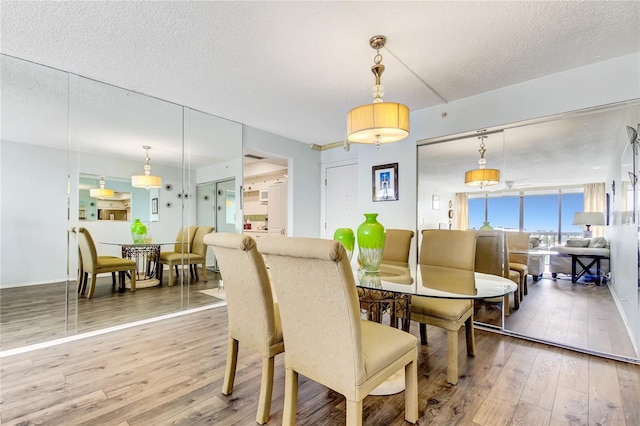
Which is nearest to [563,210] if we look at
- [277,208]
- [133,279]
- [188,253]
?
[188,253]

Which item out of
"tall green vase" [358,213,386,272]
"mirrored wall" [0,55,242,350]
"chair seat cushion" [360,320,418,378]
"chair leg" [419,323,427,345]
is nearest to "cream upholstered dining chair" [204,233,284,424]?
"chair seat cushion" [360,320,418,378]

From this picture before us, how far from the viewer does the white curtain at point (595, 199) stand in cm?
245

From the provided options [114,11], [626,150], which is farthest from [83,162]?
[626,150]

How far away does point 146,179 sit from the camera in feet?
11.1

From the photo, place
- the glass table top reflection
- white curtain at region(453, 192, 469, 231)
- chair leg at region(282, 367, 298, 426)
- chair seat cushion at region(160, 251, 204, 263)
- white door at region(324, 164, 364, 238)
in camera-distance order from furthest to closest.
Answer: white door at region(324, 164, 364, 238) → chair seat cushion at region(160, 251, 204, 263) → white curtain at region(453, 192, 469, 231) → the glass table top reflection → chair leg at region(282, 367, 298, 426)

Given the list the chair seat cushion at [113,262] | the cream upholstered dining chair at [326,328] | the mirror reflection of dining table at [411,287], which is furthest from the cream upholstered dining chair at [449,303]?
the chair seat cushion at [113,262]

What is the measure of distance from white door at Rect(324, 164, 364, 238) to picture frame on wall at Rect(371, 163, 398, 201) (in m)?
0.87

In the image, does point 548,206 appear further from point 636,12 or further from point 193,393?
point 193,393

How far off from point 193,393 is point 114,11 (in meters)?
2.47

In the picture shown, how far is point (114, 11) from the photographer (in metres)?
1.89

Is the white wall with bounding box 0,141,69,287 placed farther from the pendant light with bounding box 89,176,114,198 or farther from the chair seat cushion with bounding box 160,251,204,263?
the chair seat cushion with bounding box 160,251,204,263

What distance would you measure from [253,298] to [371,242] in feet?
3.29

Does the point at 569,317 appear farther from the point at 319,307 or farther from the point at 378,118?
the point at 319,307

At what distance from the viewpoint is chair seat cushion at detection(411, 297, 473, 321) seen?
6.32 feet
